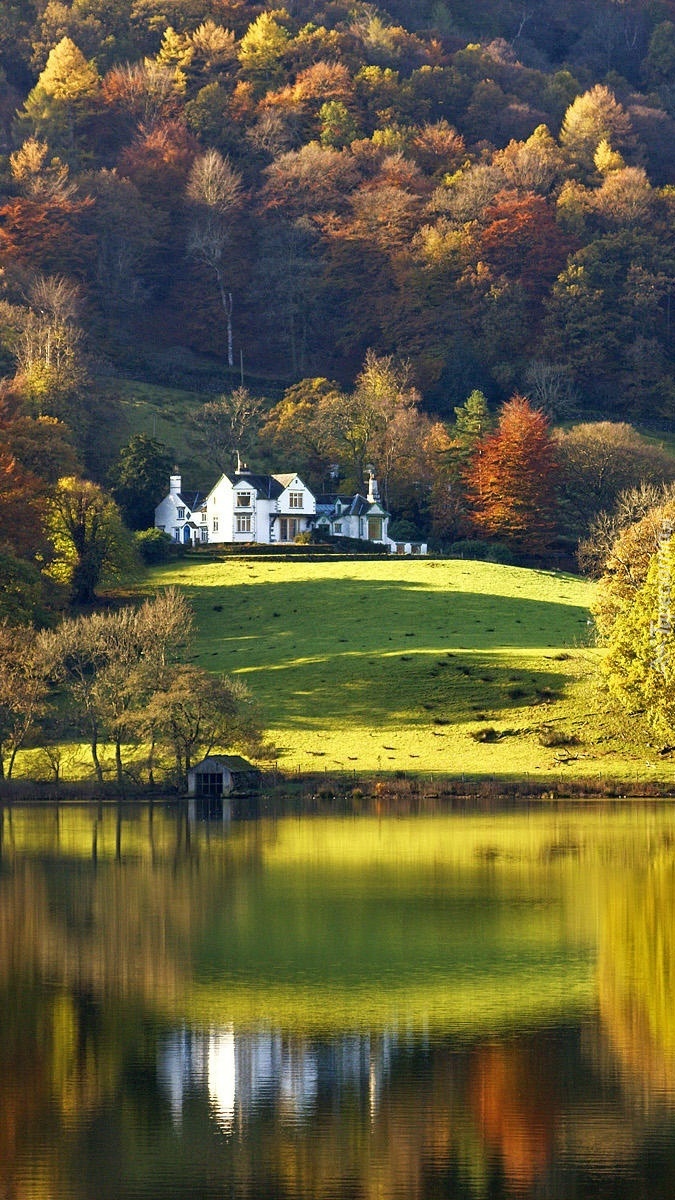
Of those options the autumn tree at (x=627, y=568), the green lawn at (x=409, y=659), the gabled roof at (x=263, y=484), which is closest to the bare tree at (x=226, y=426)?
the gabled roof at (x=263, y=484)

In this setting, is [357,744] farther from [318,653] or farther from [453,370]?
[453,370]

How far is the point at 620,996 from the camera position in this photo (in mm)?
32344

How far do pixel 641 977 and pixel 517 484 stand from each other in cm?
8980

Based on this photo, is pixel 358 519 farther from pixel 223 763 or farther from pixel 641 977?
pixel 641 977

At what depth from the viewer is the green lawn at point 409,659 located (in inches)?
2943

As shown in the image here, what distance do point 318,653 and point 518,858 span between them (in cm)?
3965

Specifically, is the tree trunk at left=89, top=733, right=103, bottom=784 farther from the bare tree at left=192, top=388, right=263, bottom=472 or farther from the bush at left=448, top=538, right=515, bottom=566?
the bare tree at left=192, top=388, right=263, bottom=472

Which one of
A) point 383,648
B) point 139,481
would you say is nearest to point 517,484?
point 139,481

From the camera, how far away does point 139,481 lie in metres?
123

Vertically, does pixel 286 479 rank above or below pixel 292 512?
above

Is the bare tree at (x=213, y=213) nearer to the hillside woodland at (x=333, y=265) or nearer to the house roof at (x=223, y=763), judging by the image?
the hillside woodland at (x=333, y=265)

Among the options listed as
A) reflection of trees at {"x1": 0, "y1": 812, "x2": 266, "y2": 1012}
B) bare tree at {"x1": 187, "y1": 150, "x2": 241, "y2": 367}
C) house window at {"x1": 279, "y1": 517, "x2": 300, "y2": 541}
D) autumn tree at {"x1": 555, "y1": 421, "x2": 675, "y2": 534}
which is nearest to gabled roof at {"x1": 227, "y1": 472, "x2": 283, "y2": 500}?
house window at {"x1": 279, "y1": 517, "x2": 300, "y2": 541}

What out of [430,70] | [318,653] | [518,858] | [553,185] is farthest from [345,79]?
[518,858]

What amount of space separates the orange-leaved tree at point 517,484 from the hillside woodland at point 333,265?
0.66 feet
